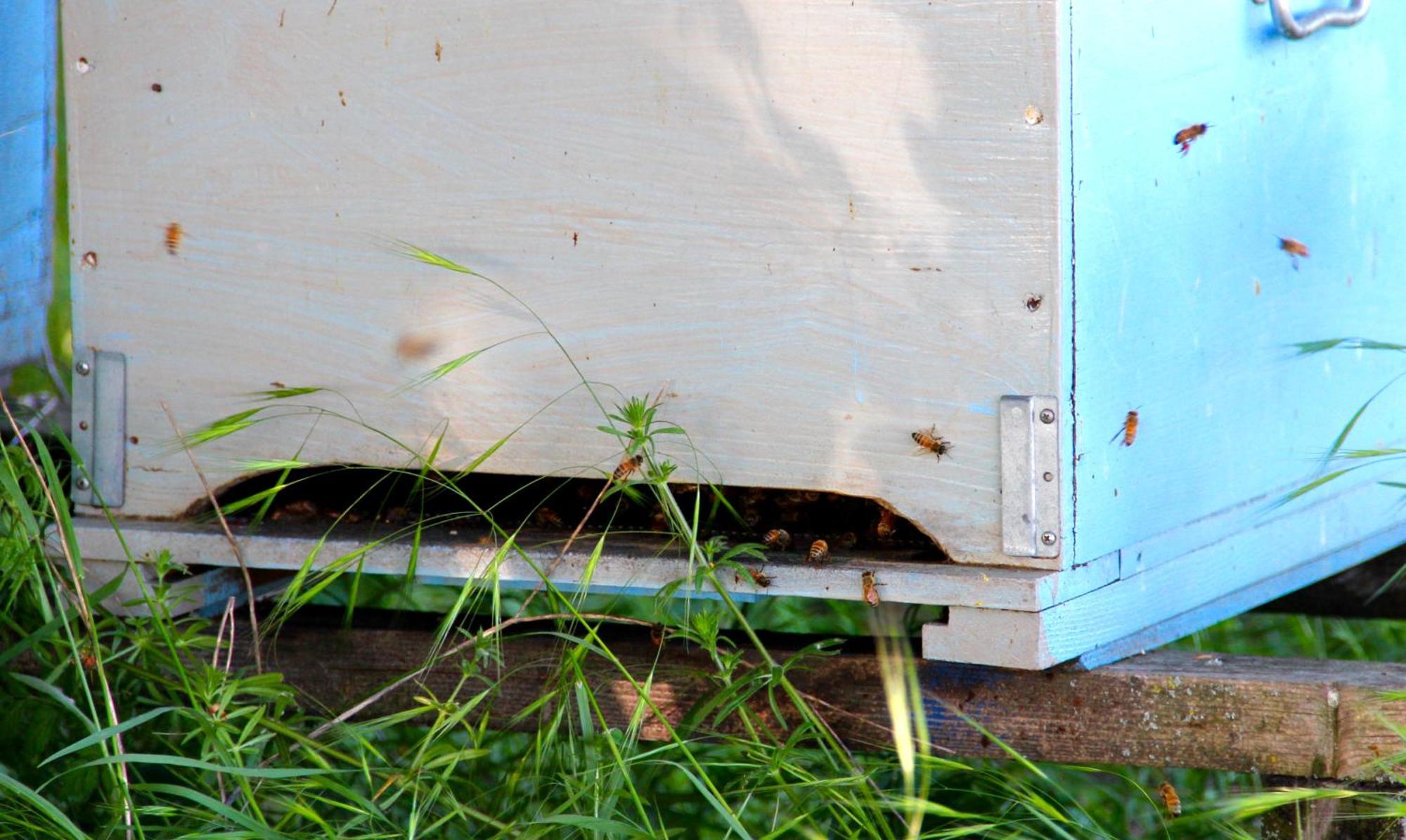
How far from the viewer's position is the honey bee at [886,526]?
1664 millimetres

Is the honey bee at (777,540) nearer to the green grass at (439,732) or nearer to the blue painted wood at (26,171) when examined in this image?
the green grass at (439,732)

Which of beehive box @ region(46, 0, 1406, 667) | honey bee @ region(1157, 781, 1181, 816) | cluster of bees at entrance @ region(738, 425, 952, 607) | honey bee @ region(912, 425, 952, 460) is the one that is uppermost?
beehive box @ region(46, 0, 1406, 667)

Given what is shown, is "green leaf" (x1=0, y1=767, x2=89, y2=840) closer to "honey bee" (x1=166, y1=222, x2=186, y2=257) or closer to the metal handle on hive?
"honey bee" (x1=166, y1=222, x2=186, y2=257)

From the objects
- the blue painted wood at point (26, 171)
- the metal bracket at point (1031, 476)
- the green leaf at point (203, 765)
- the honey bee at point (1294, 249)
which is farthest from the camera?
the blue painted wood at point (26, 171)

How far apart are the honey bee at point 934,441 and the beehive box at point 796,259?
1cm

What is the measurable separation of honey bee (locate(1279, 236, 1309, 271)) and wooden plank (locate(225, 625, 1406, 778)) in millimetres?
523

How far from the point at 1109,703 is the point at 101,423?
1360 millimetres

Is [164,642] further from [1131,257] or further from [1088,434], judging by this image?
[1131,257]

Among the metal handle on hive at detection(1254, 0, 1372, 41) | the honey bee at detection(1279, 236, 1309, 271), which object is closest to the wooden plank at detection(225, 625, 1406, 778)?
the honey bee at detection(1279, 236, 1309, 271)

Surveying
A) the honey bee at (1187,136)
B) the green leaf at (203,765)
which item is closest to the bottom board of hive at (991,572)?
the green leaf at (203,765)

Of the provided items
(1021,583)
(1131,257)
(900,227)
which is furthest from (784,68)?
(1021,583)

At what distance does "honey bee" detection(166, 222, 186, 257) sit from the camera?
1.79m

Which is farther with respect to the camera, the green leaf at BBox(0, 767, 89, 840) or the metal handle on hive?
the metal handle on hive

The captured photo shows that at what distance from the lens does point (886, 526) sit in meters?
1.66
